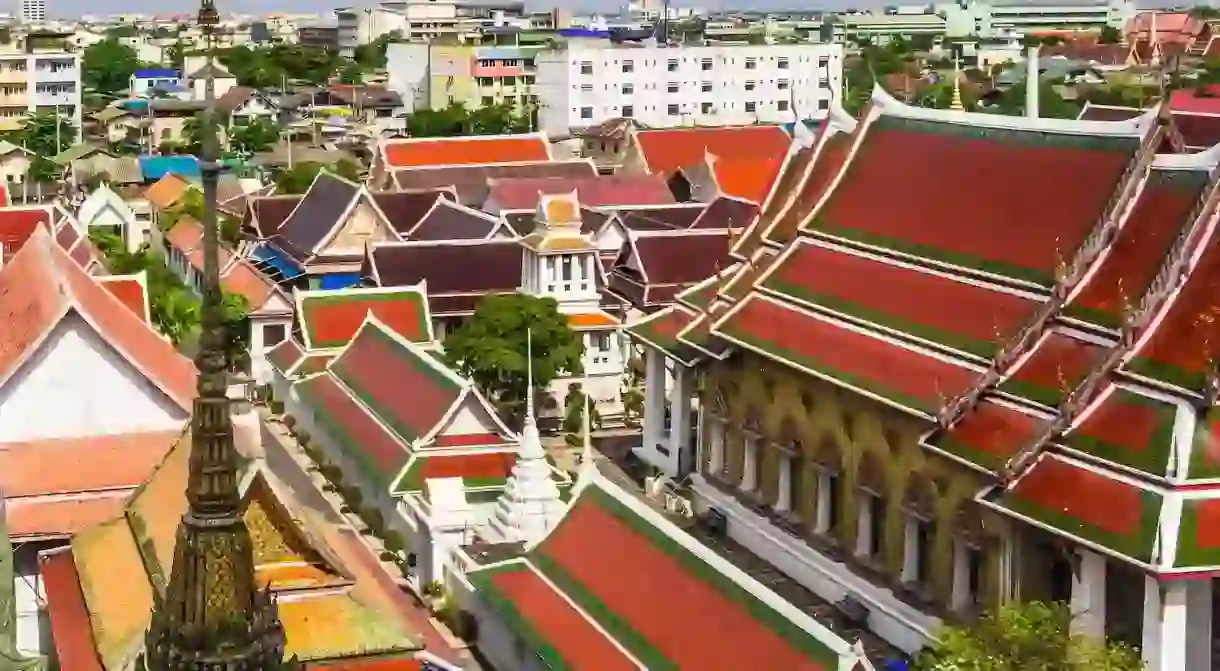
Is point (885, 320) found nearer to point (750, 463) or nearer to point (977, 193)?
point (977, 193)

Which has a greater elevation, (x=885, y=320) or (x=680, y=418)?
(x=885, y=320)

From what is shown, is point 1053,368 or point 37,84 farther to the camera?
point 37,84

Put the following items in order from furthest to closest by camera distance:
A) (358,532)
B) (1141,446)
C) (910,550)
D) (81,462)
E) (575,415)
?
(575,415) < (358,532) < (910,550) < (81,462) < (1141,446)

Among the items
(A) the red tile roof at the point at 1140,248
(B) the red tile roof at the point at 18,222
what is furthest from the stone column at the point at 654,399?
(B) the red tile roof at the point at 18,222

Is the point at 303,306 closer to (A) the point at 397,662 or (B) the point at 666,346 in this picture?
(B) the point at 666,346

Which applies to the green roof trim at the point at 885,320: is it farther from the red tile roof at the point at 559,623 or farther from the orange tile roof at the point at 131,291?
the orange tile roof at the point at 131,291

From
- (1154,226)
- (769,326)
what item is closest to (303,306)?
(769,326)

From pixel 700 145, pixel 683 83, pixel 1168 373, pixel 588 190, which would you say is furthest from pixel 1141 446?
pixel 683 83
